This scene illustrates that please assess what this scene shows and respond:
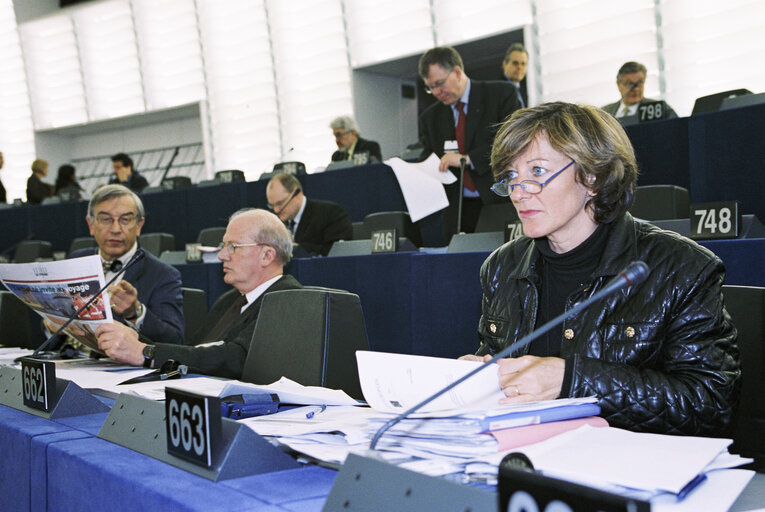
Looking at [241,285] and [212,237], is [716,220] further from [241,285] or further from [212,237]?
[212,237]

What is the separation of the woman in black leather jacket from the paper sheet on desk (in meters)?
2.51

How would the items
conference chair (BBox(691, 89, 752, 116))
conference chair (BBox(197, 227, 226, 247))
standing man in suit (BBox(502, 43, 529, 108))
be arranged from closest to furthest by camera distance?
conference chair (BBox(691, 89, 752, 116)) → conference chair (BBox(197, 227, 226, 247)) → standing man in suit (BBox(502, 43, 529, 108))

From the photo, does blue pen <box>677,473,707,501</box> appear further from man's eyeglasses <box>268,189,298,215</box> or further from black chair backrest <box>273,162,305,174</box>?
black chair backrest <box>273,162,305,174</box>

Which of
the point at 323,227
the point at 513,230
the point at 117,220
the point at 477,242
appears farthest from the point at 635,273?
the point at 323,227

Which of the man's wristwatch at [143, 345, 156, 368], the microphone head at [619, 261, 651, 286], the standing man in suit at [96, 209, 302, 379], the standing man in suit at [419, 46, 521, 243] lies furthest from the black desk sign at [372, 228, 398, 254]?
the microphone head at [619, 261, 651, 286]

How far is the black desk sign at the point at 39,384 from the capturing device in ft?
4.49

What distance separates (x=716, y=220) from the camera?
2.62 meters

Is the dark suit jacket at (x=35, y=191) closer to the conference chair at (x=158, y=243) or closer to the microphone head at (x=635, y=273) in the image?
the conference chair at (x=158, y=243)

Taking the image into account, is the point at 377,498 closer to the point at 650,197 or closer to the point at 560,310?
the point at 560,310

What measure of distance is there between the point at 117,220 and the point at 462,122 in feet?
6.91

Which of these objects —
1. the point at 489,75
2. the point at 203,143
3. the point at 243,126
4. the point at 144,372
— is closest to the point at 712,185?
the point at 144,372

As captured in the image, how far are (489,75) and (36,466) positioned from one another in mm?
9731

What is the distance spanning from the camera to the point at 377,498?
69 cm

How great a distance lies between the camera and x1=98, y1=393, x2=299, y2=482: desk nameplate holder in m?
0.91
